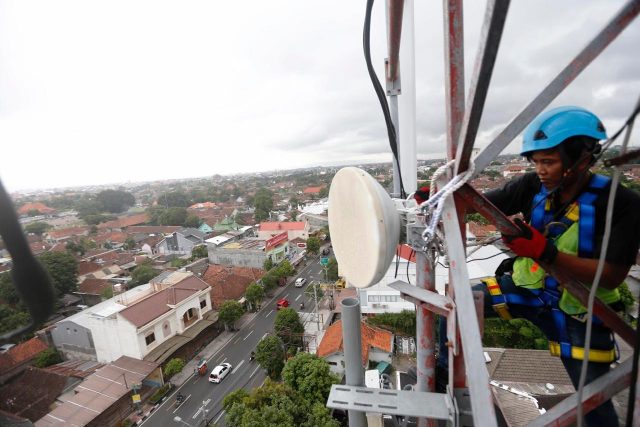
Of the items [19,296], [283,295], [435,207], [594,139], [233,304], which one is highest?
[594,139]

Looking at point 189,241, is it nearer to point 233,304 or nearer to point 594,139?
point 233,304

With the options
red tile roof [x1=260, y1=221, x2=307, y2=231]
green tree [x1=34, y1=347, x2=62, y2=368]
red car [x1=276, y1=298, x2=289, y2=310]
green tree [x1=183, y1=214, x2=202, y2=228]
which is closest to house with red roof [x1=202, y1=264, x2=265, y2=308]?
red car [x1=276, y1=298, x2=289, y2=310]

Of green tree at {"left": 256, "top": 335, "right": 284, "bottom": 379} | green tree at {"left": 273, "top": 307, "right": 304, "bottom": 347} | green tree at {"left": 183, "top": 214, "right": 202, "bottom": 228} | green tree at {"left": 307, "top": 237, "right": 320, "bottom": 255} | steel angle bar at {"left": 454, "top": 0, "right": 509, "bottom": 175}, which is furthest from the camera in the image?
green tree at {"left": 183, "top": 214, "right": 202, "bottom": 228}

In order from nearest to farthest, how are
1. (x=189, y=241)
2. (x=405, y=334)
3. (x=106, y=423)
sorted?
(x=106, y=423) < (x=405, y=334) < (x=189, y=241)

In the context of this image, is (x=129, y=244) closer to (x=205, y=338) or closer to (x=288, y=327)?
(x=205, y=338)

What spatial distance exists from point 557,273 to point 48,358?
18.6 metres

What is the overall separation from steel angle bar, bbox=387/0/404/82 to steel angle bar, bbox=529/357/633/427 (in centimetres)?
192

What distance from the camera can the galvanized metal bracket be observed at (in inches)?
56.7

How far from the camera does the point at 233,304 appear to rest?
47.5ft

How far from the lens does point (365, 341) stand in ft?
37.2

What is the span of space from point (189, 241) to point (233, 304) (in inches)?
668

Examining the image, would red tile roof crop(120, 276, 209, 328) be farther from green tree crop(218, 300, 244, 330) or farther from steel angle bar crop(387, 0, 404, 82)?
steel angle bar crop(387, 0, 404, 82)

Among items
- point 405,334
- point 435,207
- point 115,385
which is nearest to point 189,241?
point 115,385

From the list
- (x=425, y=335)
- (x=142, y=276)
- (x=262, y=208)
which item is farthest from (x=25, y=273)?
(x=262, y=208)
